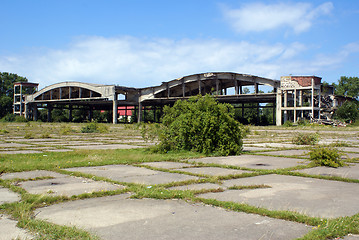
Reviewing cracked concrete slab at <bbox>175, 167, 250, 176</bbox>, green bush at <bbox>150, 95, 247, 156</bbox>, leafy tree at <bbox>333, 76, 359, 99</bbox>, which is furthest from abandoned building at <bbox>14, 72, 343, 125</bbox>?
leafy tree at <bbox>333, 76, 359, 99</bbox>

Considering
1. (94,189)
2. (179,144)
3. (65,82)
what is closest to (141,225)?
(94,189)

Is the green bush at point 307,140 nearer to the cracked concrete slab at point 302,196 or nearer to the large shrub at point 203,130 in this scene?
the large shrub at point 203,130

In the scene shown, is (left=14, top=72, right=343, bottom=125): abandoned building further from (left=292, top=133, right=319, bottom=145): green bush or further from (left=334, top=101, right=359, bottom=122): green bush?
(left=292, top=133, right=319, bottom=145): green bush

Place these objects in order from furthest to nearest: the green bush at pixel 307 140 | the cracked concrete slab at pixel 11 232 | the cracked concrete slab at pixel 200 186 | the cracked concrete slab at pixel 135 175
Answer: the green bush at pixel 307 140, the cracked concrete slab at pixel 135 175, the cracked concrete slab at pixel 200 186, the cracked concrete slab at pixel 11 232

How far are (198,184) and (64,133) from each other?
71.0 feet

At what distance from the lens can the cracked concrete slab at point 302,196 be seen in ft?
13.5

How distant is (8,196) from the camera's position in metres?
4.76

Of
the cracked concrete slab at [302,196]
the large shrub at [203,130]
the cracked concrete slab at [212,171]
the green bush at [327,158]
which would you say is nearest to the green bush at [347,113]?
the large shrub at [203,130]

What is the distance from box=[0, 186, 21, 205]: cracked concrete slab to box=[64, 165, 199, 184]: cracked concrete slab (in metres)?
1.80

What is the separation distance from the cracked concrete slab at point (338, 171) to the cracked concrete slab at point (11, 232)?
5765mm

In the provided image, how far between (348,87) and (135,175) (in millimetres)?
123503

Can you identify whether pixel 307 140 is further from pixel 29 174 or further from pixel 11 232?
pixel 11 232

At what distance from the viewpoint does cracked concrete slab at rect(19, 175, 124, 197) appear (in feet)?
16.8

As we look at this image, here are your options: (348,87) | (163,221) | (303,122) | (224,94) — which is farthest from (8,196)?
(348,87)
